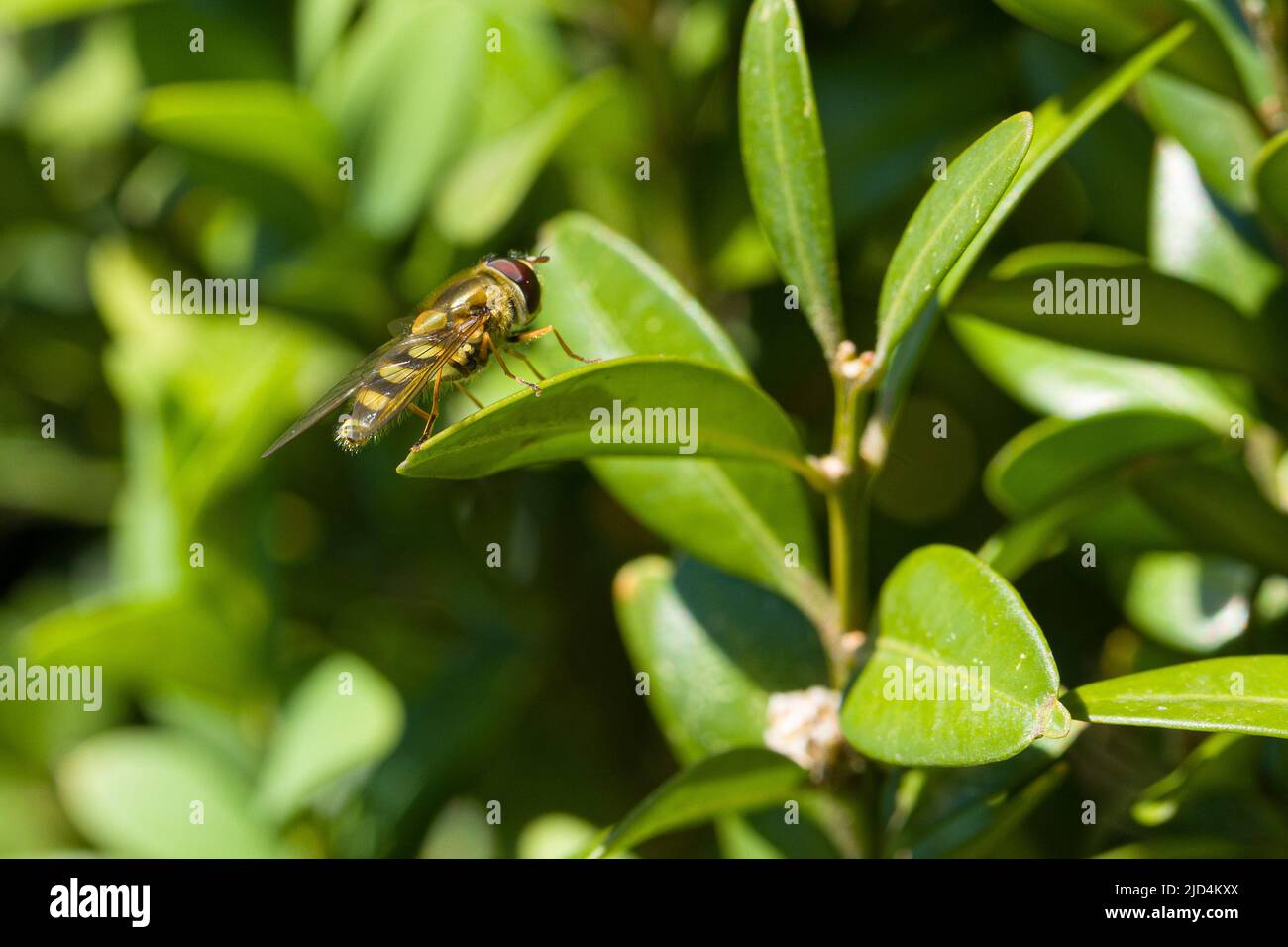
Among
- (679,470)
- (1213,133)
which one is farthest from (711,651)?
(1213,133)

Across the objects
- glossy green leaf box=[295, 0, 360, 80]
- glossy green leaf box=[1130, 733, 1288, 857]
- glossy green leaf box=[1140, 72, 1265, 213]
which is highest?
glossy green leaf box=[295, 0, 360, 80]

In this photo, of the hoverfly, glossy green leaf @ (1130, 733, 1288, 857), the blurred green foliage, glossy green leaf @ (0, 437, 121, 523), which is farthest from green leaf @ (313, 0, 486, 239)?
glossy green leaf @ (1130, 733, 1288, 857)

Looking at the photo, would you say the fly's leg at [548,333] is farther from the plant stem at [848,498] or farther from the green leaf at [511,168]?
the plant stem at [848,498]

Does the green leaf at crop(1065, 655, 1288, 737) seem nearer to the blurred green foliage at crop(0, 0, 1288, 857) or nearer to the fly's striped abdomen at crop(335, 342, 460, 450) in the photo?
the blurred green foliage at crop(0, 0, 1288, 857)

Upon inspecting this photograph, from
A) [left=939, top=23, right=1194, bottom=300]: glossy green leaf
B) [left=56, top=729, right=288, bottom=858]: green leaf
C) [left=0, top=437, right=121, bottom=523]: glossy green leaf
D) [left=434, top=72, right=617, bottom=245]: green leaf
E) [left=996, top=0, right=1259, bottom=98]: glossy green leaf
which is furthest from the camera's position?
[left=0, top=437, right=121, bottom=523]: glossy green leaf

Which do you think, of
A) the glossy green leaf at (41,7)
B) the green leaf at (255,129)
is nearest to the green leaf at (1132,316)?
the green leaf at (255,129)

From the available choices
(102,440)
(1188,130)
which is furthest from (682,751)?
(102,440)
